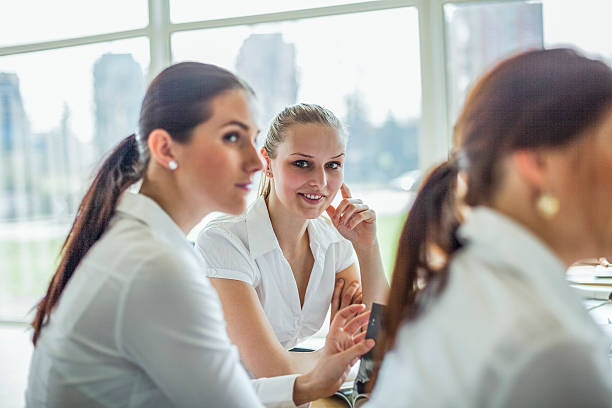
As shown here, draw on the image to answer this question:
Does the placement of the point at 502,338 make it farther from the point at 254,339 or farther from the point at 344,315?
the point at 254,339

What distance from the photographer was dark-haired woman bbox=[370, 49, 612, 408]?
0.57 meters

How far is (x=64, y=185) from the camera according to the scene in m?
5.00

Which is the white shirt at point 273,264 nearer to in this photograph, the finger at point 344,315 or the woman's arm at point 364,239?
the woman's arm at point 364,239

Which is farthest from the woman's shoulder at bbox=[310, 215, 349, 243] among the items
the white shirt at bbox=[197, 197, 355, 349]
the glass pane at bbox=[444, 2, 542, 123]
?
the glass pane at bbox=[444, 2, 542, 123]

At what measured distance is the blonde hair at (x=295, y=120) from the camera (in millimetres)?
1849

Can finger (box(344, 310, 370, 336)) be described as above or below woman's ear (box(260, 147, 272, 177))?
below

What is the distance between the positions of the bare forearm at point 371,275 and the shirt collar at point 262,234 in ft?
0.44

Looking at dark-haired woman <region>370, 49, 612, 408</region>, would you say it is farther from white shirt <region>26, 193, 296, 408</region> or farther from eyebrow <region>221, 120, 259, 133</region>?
eyebrow <region>221, 120, 259, 133</region>

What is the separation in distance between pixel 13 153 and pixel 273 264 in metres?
4.08

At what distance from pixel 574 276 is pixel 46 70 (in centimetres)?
420

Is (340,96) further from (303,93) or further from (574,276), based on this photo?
(574,276)

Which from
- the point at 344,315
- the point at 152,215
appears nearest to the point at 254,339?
the point at 344,315

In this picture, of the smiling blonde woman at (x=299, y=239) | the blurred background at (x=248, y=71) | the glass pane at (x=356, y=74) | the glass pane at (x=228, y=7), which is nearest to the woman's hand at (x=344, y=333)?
the smiling blonde woman at (x=299, y=239)

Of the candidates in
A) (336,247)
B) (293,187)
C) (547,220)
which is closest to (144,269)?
(547,220)
